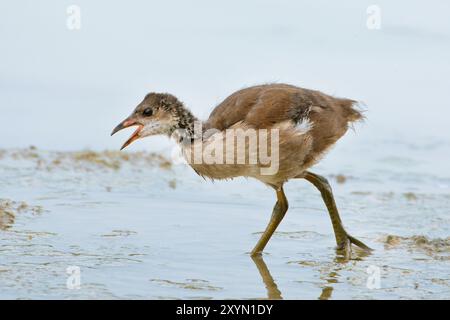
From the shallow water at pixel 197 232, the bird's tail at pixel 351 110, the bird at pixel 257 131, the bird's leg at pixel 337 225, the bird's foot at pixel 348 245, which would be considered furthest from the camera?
the bird's tail at pixel 351 110

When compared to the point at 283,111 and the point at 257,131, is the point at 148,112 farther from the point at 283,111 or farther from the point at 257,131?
the point at 283,111

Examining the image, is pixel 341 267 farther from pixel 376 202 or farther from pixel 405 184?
pixel 405 184

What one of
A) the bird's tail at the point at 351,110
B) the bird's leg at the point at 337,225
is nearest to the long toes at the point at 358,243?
the bird's leg at the point at 337,225

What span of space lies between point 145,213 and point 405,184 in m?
3.33

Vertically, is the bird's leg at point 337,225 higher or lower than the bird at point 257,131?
lower

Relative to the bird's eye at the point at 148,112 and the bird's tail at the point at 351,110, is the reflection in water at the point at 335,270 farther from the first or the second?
the bird's eye at the point at 148,112

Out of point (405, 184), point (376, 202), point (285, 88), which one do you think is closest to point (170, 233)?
point (285, 88)

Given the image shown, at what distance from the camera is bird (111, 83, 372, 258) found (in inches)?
292

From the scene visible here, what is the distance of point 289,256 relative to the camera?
24.5 ft

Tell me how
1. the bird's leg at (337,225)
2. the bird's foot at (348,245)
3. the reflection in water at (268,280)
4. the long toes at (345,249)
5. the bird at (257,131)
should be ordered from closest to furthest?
the reflection in water at (268,280) → the bird at (257,131) → the long toes at (345,249) → the bird's foot at (348,245) → the bird's leg at (337,225)

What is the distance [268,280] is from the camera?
6.66m

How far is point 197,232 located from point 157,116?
1066mm

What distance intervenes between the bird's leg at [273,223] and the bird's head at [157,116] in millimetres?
1083

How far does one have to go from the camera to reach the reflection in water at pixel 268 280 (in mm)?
6240
